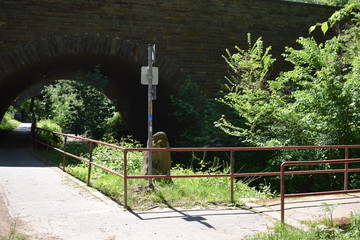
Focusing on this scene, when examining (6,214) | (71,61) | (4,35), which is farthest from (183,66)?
(6,214)

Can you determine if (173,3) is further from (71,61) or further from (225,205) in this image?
(225,205)

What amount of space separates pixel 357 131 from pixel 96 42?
24.5ft

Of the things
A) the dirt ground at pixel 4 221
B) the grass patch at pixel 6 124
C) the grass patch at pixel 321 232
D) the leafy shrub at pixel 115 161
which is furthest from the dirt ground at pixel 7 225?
the grass patch at pixel 6 124

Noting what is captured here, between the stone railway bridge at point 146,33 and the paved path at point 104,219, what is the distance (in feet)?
18.3

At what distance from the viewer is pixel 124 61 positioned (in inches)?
523

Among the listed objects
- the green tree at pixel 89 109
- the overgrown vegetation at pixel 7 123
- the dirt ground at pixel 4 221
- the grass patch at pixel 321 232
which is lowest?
the overgrown vegetation at pixel 7 123

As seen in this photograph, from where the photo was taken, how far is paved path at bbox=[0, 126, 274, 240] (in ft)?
16.5

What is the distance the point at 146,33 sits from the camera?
42.5 feet

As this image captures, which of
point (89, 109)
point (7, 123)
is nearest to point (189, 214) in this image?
point (89, 109)

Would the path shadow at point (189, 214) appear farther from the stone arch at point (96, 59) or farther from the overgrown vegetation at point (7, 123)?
the overgrown vegetation at point (7, 123)

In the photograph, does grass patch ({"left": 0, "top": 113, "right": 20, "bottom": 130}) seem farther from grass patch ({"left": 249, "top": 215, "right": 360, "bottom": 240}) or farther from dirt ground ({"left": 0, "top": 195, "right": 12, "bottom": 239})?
grass patch ({"left": 249, "top": 215, "right": 360, "bottom": 240})

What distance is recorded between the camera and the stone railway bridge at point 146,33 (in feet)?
39.3

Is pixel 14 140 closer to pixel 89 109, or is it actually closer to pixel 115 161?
pixel 89 109

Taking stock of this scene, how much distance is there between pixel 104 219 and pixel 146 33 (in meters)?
8.27
